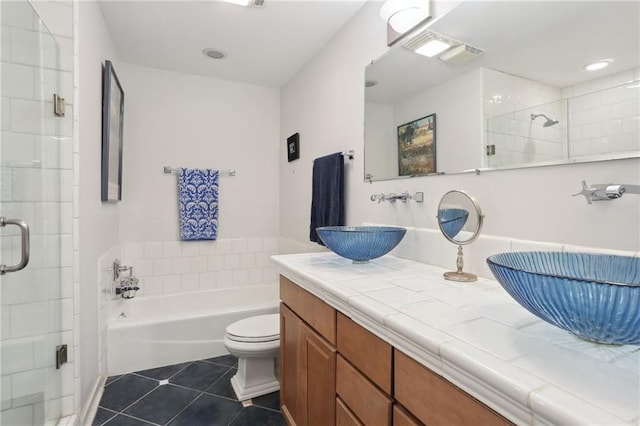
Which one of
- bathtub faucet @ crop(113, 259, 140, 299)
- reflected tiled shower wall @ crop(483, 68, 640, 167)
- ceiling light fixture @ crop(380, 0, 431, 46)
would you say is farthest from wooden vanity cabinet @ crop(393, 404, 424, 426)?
bathtub faucet @ crop(113, 259, 140, 299)

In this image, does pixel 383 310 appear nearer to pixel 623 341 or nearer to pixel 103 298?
pixel 623 341

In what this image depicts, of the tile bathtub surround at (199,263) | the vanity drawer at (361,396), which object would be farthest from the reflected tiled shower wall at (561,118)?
the tile bathtub surround at (199,263)

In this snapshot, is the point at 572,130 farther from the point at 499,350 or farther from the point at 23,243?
the point at 23,243

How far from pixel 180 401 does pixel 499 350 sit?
75.3 inches

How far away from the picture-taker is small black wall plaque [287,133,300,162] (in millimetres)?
2834

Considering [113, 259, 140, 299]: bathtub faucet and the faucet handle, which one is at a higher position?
the faucet handle

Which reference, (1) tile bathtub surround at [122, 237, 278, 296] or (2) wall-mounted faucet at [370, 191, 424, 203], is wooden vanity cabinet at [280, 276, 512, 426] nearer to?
(2) wall-mounted faucet at [370, 191, 424, 203]

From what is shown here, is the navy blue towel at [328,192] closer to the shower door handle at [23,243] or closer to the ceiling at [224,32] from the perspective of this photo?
the ceiling at [224,32]

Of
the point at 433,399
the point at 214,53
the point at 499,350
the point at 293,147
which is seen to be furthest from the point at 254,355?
the point at 214,53

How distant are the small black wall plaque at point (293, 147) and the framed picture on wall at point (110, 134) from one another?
4.57ft

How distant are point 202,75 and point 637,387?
338cm

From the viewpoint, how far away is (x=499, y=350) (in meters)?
0.57

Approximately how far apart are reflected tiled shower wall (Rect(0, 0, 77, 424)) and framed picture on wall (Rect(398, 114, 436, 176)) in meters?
1.62

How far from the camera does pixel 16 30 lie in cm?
132
